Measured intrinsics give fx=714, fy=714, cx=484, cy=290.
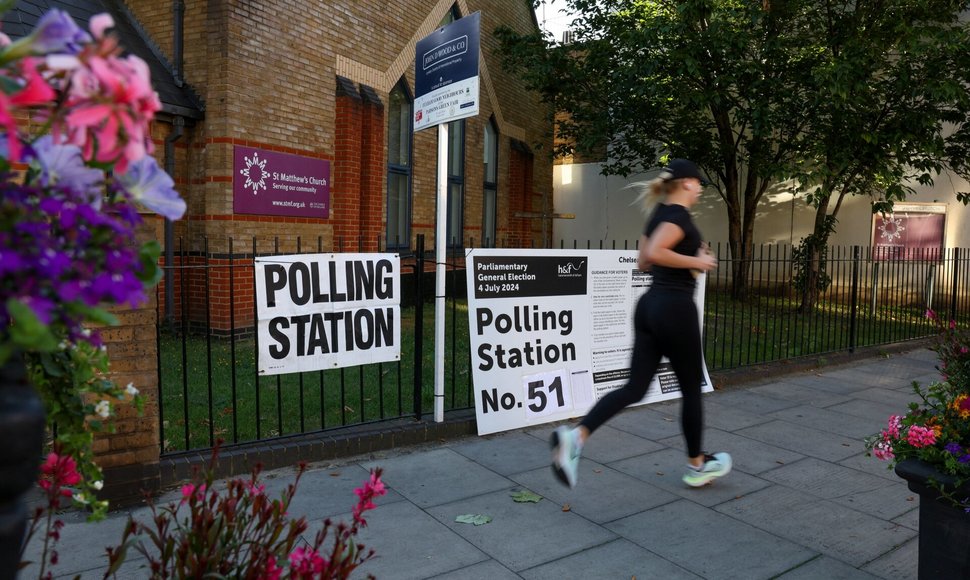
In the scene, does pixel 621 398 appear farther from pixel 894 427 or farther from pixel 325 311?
pixel 325 311

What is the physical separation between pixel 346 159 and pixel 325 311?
7.25 metres

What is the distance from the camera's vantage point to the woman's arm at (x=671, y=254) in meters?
4.34

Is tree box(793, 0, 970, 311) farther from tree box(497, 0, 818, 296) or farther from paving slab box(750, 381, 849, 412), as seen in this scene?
paving slab box(750, 381, 849, 412)

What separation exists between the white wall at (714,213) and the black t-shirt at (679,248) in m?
11.9

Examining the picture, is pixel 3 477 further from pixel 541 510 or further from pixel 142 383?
pixel 541 510

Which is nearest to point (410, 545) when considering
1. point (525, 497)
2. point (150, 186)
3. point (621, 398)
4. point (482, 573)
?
point (482, 573)

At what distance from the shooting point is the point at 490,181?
17219mm

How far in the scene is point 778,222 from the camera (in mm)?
18703

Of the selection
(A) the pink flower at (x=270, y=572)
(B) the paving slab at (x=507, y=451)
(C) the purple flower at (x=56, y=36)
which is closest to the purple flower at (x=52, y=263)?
(C) the purple flower at (x=56, y=36)

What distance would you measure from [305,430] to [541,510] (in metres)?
2.22

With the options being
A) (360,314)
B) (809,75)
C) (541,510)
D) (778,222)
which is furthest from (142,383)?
(778,222)

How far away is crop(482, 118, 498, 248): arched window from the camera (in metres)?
17.0

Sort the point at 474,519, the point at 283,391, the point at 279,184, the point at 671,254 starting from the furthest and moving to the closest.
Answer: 1. the point at 279,184
2. the point at 283,391
3. the point at 671,254
4. the point at 474,519

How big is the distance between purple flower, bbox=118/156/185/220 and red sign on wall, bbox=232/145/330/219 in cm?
923
